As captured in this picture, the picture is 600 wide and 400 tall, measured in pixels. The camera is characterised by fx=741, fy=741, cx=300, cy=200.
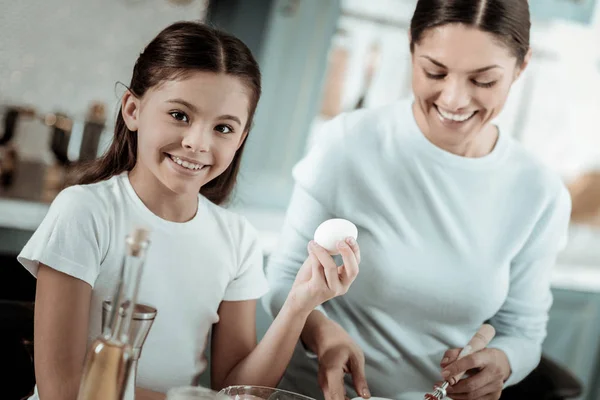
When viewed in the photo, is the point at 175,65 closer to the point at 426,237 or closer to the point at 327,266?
the point at 327,266

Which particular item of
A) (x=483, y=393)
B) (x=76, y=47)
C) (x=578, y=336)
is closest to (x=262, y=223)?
(x=76, y=47)

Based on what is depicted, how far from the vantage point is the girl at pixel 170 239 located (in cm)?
75

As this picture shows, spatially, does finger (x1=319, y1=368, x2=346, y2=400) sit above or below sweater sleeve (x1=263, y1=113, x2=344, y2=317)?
below

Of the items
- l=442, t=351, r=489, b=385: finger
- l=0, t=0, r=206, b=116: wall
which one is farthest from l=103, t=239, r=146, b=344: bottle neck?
l=0, t=0, r=206, b=116: wall

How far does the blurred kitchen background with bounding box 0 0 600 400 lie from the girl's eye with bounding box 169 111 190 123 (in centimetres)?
24

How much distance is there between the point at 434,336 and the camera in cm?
108

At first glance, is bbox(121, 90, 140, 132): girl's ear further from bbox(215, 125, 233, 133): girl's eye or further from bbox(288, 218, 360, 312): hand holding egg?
bbox(288, 218, 360, 312): hand holding egg

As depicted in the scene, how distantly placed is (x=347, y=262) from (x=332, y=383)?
20 cm

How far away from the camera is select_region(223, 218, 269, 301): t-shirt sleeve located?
910 mm

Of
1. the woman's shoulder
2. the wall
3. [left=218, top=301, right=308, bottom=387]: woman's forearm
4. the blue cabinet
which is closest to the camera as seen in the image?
[left=218, top=301, right=308, bottom=387]: woman's forearm

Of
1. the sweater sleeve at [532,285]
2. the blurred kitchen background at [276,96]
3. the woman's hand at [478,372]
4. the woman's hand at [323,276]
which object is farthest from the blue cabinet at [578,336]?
the woman's hand at [323,276]

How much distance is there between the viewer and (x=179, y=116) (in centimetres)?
79

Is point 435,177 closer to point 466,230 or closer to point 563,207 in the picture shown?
point 466,230

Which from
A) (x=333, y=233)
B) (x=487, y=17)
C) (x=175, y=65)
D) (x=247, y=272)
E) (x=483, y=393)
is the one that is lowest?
(x=483, y=393)
